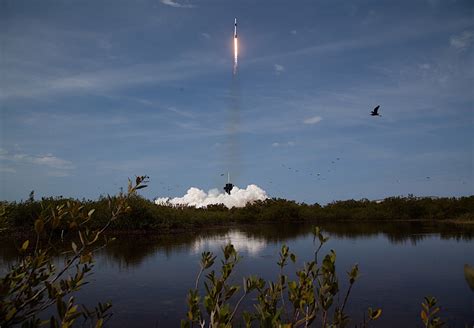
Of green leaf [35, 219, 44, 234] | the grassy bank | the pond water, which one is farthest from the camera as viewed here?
the grassy bank

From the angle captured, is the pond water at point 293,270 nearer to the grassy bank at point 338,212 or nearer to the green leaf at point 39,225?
the green leaf at point 39,225

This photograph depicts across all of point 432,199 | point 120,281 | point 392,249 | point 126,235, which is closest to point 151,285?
point 120,281

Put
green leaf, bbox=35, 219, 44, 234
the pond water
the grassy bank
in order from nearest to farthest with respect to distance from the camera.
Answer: green leaf, bbox=35, 219, 44, 234 < the pond water < the grassy bank

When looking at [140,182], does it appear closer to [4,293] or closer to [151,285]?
[4,293]

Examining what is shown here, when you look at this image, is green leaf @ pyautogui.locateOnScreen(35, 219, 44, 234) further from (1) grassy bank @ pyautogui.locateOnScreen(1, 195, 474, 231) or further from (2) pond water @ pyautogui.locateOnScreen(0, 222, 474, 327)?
(1) grassy bank @ pyautogui.locateOnScreen(1, 195, 474, 231)

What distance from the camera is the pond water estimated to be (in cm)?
816

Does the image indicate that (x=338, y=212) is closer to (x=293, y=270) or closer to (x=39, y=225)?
(x=293, y=270)

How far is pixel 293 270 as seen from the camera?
12008mm

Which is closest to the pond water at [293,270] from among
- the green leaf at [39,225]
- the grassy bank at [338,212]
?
the green leaf at [39,225]

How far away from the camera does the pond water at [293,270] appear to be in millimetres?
8164

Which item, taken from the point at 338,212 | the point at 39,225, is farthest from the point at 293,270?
the point at 338,212

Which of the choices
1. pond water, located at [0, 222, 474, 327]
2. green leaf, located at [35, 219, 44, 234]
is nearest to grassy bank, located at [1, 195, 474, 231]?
pond water, located at [0, 222, 474, 327]

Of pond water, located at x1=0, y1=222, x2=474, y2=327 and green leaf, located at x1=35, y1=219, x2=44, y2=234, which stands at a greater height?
green leaf, located at x1=35, y1=219, x2=44, y2=234

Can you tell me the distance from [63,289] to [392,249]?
18355 mm
